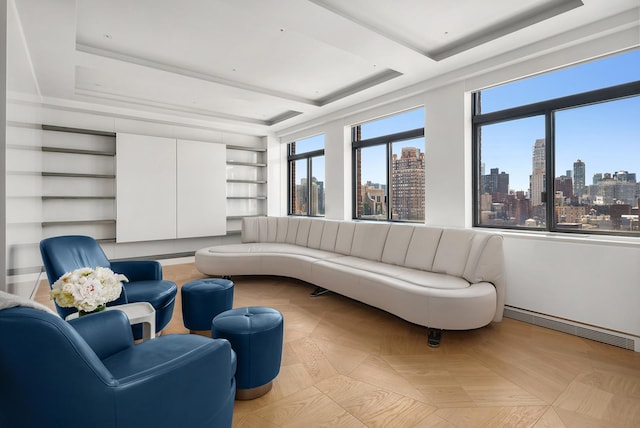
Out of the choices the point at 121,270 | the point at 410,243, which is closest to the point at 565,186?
the point at 410,243

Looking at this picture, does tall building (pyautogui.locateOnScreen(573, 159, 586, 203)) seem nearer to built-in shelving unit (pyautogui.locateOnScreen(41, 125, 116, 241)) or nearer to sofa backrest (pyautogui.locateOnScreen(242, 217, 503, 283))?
sofa backrest (pyautogui.locateOnScreen(242, 217, 503, 283))

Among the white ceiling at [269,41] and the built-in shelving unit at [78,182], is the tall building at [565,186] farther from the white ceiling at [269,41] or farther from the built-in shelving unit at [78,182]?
the built-in shelving unit at [78,182]

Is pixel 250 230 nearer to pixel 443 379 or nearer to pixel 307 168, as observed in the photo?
pixel 307 168

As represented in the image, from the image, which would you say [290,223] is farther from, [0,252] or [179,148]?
Answer: [0,252]

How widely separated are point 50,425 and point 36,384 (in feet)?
0.53

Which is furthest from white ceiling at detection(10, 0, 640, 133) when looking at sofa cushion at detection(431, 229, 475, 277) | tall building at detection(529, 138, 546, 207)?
sofa cushion at detection(431, 229, 475, 277)

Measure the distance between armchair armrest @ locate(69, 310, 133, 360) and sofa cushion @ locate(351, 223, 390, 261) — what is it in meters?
3.00

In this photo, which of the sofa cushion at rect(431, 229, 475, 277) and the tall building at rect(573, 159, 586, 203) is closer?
the tall building at rect(573, 159, 586, 203)

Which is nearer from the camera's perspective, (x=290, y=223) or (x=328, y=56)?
(x=328, y=56)

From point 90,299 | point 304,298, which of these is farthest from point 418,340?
point 90,299

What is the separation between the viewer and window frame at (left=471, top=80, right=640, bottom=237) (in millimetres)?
2887

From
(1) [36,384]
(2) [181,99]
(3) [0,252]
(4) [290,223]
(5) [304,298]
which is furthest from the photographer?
(4) [290,223]

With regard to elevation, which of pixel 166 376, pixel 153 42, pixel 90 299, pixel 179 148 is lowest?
pixel 166 376

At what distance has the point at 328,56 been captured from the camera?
3.81 metres
